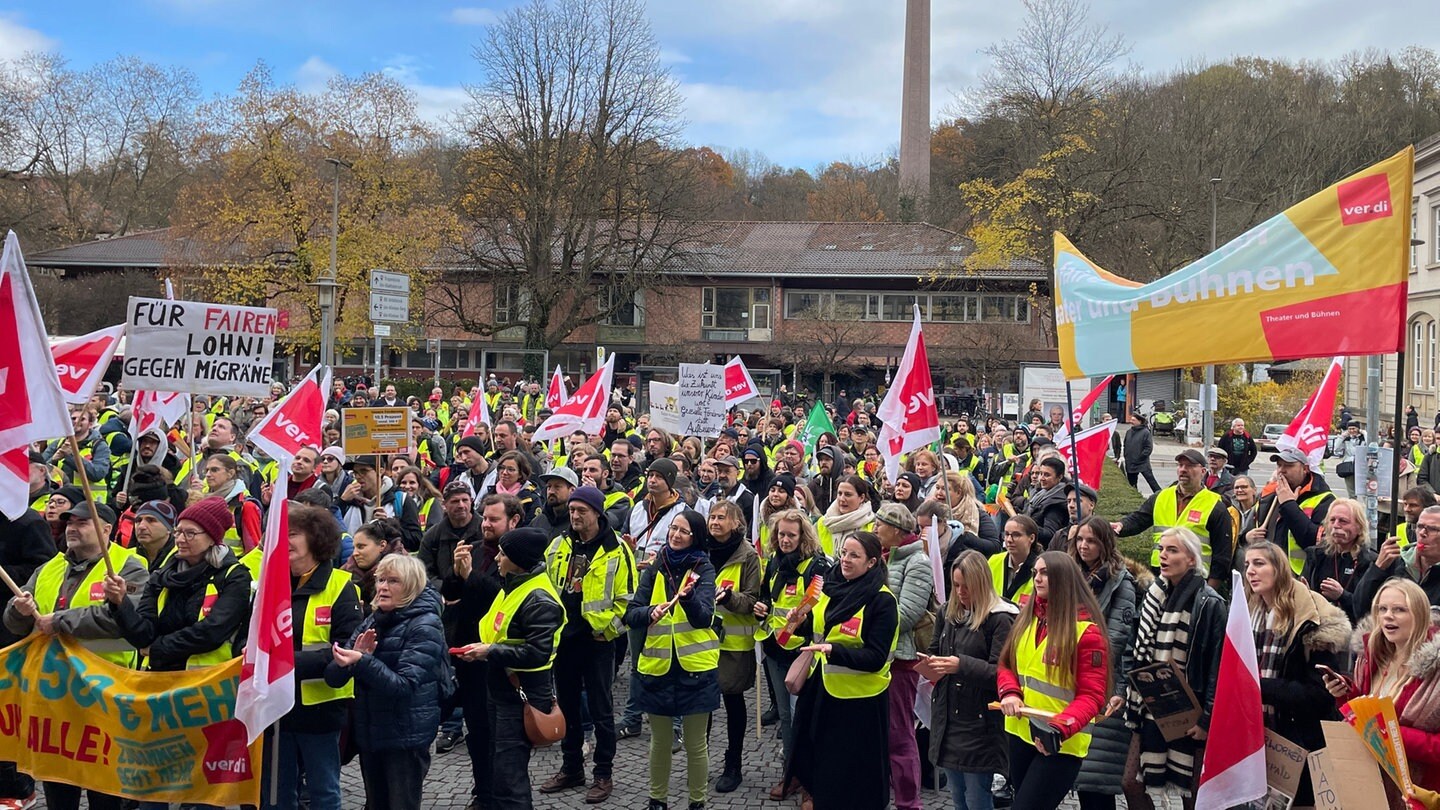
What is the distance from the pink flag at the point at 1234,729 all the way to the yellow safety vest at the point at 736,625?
2829 mm

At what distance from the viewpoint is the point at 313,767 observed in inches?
204

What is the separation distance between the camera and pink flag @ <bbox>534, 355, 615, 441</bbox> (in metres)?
13.2

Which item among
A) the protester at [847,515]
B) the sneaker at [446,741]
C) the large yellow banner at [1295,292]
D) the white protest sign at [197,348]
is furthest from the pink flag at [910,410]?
the white protest sign at [197,348]

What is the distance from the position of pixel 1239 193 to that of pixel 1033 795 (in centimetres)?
3862

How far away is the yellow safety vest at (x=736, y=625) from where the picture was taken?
21.5ft

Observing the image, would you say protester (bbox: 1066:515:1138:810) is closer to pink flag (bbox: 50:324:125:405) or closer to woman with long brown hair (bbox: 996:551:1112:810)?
woman with long brown hair (bbox: 996:551:1112:810)

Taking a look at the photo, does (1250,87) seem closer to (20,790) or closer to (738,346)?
(738,346)

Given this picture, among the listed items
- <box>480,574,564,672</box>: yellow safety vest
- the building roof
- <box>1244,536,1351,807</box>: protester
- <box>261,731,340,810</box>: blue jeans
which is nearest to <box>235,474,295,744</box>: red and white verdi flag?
<box>261,731,340,810</box>: blue jeans

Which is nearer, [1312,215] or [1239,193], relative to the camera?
[1312,215]

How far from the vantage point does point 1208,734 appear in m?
4.57

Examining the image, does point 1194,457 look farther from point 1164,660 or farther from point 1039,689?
point 1039,689

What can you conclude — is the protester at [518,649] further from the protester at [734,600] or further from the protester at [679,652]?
the protester at [734,600]

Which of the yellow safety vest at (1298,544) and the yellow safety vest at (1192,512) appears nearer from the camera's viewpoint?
the yellow safety vest at (1298,544)

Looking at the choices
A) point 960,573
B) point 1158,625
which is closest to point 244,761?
point 960,573
